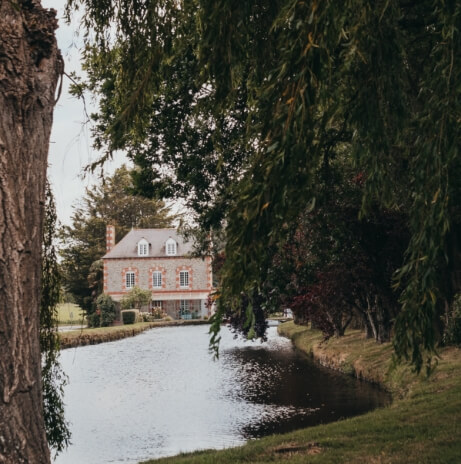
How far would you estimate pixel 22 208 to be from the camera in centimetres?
440

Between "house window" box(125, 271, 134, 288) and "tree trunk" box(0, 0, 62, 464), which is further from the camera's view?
"house window" box(125, 271, 134, 288)

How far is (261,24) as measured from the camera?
5.93 metres

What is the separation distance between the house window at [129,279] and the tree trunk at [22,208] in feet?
164

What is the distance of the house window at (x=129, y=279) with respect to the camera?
2127 inches

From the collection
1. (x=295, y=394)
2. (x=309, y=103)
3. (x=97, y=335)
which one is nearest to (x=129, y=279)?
(x=97, y=335)

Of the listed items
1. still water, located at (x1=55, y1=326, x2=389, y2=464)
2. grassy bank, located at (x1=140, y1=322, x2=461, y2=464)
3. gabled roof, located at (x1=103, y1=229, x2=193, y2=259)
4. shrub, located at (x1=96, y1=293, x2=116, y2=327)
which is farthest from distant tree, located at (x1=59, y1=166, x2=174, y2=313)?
grassy bank, located at (x1=140, y1=322, x2=461, y2=464)

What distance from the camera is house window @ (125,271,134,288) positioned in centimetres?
5403

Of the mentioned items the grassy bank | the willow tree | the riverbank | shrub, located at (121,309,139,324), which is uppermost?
the willow tree

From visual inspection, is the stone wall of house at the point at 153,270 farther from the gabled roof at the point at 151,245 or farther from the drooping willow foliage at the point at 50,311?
the drooping willow foliage at the point at 50,311

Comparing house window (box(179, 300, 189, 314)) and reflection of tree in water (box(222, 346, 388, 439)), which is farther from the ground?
house window (box(179, 300, 189, 314))

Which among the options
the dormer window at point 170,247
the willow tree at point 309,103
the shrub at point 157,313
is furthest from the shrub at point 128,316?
the willow tree at point 309,103

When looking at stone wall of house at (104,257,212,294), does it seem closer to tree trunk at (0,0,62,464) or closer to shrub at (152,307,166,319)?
shrub at (152,307,166,319)

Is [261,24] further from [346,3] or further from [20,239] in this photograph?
[20,239]

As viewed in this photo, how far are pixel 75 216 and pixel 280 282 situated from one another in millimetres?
53004
